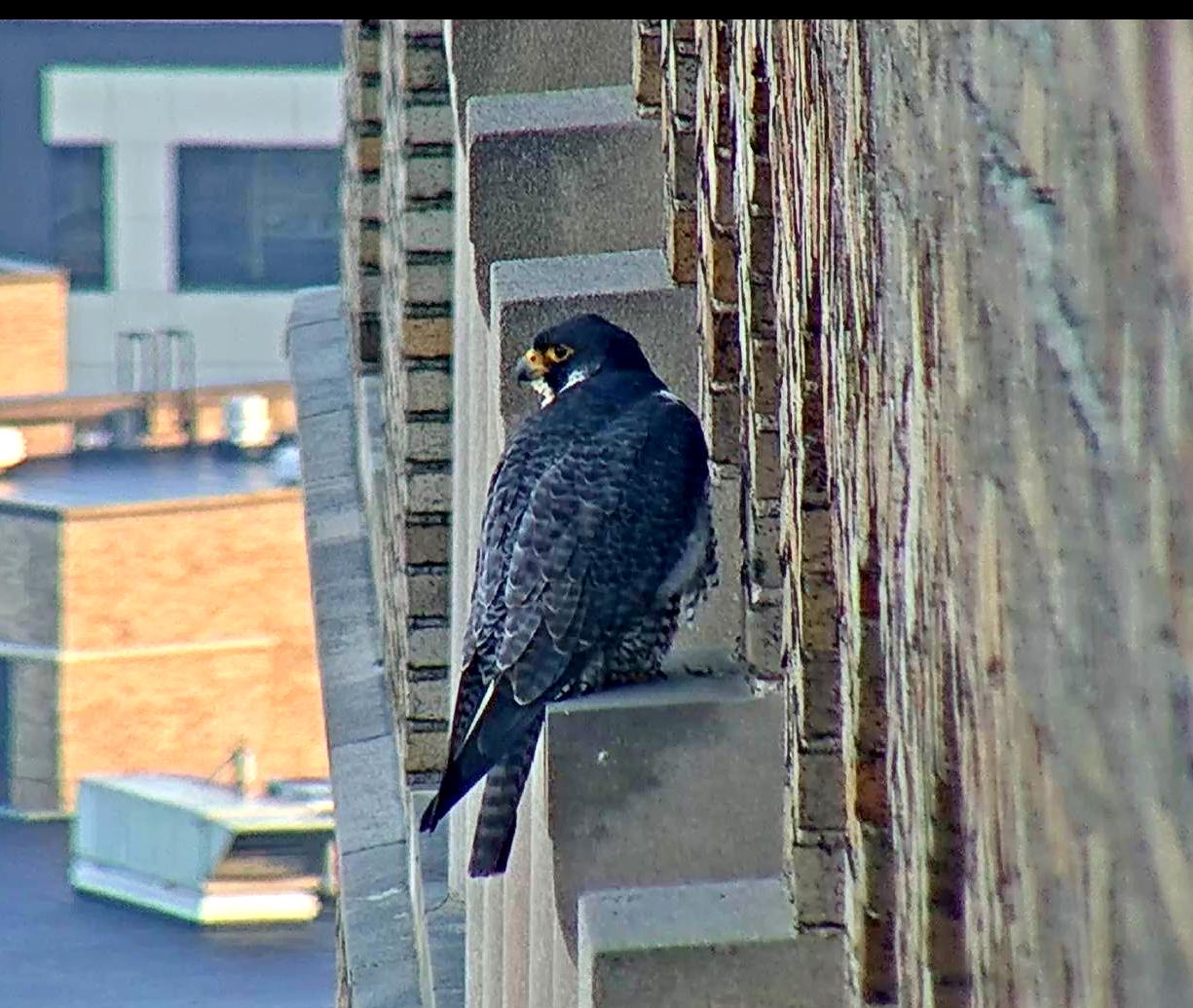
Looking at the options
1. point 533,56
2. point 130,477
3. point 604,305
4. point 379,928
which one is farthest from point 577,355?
point 130,477

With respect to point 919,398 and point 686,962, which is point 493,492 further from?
point 919,398

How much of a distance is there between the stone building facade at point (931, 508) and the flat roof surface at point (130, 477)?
2427 cm

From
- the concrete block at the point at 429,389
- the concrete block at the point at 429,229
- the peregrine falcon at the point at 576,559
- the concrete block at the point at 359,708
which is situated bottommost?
the concrete block at the point at 359,708

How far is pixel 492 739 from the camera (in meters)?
5.45

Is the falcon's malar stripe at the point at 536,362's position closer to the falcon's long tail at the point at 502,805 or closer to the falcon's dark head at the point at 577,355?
the falcon's dark head at the point at 577,355

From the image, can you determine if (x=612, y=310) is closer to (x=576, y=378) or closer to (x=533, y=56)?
(x=576, y=378)

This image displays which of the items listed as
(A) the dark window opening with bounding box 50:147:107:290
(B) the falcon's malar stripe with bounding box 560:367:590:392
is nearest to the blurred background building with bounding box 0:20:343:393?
(A) the dark window opening with bounding box 50:147:107:290

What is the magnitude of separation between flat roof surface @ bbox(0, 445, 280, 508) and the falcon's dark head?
24040mm

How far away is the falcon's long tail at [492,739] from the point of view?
5.41 metres

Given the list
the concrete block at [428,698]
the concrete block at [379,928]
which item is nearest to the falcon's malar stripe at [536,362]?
the concrete block at [428,698]

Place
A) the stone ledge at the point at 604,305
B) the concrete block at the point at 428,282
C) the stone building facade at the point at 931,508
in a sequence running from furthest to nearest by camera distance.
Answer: the concrete block at the point at 428,282, the stone ledge at the point at 604,305, the stone building facade at the point at 931,508

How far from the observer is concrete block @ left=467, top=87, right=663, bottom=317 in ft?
20.1

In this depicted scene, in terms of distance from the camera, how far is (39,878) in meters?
29.3

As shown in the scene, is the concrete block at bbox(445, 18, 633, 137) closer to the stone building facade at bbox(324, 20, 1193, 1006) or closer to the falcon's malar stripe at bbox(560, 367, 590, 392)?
the stone building facade at bbox(324, 20, 1193, 1006)
